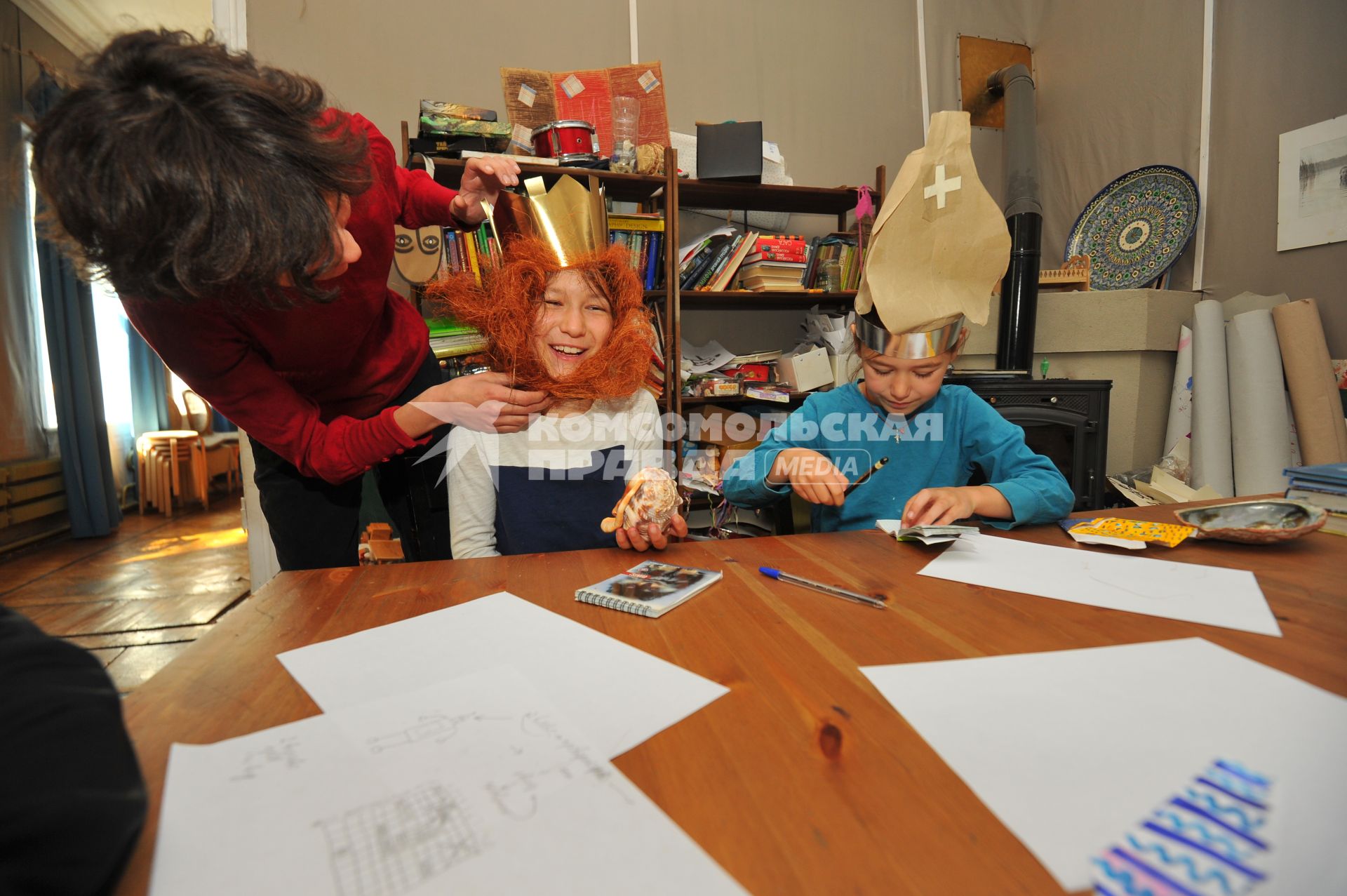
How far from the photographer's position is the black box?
2.41 meters

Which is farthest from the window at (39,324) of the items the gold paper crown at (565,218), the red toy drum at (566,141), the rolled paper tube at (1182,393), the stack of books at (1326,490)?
the rolled paper tube at (1182,393)

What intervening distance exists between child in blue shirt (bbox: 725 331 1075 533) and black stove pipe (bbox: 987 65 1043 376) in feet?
4.14

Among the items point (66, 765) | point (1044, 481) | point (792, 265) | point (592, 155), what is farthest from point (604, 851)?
point (792, 265)

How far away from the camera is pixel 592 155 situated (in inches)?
90.0

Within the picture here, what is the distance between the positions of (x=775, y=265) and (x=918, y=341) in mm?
1503

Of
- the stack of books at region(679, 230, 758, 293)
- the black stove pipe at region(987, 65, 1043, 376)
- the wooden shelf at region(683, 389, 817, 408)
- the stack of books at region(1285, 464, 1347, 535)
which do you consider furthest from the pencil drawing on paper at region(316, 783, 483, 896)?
the black stove pipe at region(987, 65, 1043, 376)

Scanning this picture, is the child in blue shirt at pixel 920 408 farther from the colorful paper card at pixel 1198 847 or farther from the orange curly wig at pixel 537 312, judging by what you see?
the colorful paper card at pixel 1198 847

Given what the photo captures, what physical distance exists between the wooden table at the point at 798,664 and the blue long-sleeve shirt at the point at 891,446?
333 mm

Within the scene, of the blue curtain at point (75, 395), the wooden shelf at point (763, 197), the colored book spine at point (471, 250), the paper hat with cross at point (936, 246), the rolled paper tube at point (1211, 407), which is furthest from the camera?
the blue curtain at point (75, 395)

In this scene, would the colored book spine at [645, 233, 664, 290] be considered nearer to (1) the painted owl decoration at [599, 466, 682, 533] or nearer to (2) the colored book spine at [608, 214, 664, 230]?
(2) the colored book spine at [608, 214, 664, 230]

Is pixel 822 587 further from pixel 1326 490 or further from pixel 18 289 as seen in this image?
pixel 18 289

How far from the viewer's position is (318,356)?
1.05 metres

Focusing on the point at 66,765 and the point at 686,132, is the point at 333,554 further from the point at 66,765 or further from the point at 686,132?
the point at 686,132

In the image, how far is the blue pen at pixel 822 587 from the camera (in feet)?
2.26
